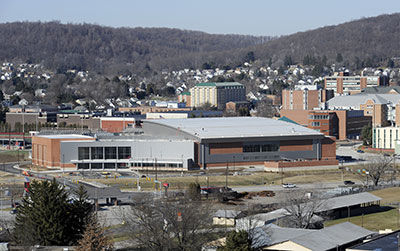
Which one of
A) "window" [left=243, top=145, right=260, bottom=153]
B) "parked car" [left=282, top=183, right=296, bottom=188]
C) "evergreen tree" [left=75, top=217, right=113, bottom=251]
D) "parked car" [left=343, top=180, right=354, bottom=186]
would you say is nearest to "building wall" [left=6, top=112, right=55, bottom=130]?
"window" [left=243, top=145, right=260, bottom=153]

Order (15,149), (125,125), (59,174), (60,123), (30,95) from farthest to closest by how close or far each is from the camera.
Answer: (30,95) → (60,123) → (125,125) → (15,149) → (59,174)

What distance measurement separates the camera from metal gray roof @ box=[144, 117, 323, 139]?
221 ft

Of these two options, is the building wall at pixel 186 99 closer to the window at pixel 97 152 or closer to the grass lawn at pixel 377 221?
the window at pixel 97 152

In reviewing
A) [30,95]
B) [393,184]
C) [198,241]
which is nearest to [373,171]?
[393,184]

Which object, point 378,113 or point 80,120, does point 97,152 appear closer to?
point 80,120

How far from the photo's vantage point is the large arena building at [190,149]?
66312 millimetres

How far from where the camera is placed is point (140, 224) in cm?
3500

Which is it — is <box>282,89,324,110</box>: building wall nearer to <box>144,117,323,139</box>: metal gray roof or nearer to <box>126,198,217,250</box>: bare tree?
<box>144,117,323,139</box>: metal gray roof

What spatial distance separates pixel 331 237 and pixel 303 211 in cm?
704

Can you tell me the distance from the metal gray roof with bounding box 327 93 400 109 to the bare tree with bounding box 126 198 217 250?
70860 mm

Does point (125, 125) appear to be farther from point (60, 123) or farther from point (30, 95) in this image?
point (30, 95)

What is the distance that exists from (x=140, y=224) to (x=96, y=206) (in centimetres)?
1124

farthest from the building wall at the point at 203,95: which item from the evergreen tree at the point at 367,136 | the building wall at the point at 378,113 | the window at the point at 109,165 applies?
the window at the point at 109,165

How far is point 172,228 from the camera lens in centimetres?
3484
